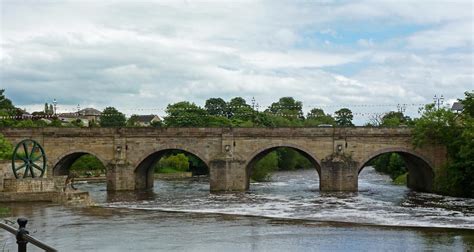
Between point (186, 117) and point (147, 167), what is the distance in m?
38.8

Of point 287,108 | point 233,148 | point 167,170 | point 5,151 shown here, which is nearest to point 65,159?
point 5,151

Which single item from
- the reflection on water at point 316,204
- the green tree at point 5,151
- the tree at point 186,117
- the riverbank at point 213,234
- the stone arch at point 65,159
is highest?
the tree at point 186,117

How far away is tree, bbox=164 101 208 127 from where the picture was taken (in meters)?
104

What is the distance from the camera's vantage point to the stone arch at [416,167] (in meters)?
58.7

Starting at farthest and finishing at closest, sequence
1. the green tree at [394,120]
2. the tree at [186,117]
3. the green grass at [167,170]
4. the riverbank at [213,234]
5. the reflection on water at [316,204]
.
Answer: the green tree at [394,120]
the tree at [186,117]
the green grass at [167,170]
the reflection on water at [316,204]
the riverbank at [213,234]

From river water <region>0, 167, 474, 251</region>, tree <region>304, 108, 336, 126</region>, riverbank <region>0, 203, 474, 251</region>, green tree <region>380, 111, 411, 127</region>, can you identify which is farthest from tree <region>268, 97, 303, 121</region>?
riverbank <region>0, 203, 474, 251</region>

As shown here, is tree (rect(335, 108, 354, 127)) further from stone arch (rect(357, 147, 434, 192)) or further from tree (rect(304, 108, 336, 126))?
stone arch (rect(357, 147, 434, 192))

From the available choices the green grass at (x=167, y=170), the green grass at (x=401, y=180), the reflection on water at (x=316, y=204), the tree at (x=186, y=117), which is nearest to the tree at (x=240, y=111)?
the tree at (x=186, y=117)

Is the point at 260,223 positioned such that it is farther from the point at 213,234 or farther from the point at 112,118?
the point at 112,118

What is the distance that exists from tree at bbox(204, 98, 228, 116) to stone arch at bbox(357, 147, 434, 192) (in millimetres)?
76173

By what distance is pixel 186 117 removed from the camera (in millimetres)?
104875

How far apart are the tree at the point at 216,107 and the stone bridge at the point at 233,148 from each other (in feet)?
248

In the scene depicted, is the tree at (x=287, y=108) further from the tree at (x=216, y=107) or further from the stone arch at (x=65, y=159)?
the stone arch at (x=65, y=159)

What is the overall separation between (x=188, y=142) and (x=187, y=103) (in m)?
66.7
